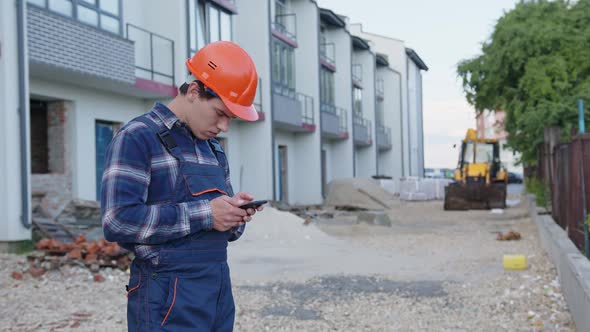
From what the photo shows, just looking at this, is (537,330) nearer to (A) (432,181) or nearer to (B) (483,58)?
(B) (483,58)

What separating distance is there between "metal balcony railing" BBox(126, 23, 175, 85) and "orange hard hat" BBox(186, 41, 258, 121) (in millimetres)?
14869

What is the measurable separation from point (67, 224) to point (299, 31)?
21097 mm

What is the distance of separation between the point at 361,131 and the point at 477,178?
15.5 metres

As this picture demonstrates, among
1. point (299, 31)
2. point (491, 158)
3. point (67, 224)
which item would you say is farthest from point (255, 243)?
point (299, 31)

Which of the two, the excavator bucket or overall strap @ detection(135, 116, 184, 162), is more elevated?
overall strap @ detection(135, 116, 184, 162)

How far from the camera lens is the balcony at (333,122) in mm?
33156

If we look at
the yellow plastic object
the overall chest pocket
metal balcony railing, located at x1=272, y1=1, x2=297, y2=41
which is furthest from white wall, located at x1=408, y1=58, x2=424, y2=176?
the overall chest pocket

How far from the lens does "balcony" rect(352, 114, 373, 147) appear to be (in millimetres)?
40000

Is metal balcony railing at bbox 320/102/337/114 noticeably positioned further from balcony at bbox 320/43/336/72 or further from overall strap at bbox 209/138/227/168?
overall strap at bbox 209/138/227/168

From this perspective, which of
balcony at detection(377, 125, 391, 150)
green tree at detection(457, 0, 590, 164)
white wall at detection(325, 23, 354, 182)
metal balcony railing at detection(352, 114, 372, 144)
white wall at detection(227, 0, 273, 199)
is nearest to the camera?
green tree at detection(457, 0, 590, 164)

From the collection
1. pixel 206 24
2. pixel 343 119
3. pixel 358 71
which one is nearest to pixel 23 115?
pixel 206 24

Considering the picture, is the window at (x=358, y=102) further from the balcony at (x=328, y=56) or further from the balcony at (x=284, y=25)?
the balcony at (x=284, y=25)

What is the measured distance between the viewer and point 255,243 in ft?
45.2

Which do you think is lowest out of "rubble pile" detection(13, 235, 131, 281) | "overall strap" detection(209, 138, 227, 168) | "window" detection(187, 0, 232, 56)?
"rubble pile" detection(13, 235, 131, 281)
